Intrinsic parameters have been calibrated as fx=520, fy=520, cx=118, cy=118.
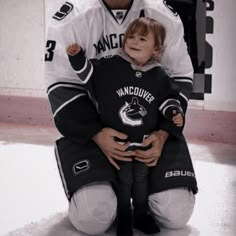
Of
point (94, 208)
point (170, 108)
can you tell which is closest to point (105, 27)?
point (170, 108)

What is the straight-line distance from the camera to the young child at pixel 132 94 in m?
1.13

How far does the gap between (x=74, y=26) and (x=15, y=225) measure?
18.9 inches

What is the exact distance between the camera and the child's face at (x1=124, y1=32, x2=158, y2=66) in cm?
113

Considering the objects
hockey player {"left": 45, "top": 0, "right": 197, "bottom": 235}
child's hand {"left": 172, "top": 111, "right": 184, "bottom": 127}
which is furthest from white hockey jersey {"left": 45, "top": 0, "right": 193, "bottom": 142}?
child's hand {"left": 172, "top": 111, "right": 184, "bottom": 127}

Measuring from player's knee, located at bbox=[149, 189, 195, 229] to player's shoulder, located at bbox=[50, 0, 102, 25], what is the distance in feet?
1.45

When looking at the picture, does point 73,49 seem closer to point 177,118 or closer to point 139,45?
point 139,45

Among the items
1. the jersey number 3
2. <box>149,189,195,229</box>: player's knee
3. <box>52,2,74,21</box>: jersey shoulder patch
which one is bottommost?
<box>149,189,195,229</box>: player's knee

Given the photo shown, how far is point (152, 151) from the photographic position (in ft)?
3.74

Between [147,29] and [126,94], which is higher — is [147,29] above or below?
A: above

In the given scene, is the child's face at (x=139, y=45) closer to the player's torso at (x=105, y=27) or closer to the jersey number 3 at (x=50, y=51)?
the player's torso at (x=105, y=27)

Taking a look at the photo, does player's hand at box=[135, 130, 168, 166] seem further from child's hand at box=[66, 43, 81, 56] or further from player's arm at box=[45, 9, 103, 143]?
child's hand at box=[66, 43, 81, 56]

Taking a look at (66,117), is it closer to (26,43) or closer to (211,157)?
(211,157)

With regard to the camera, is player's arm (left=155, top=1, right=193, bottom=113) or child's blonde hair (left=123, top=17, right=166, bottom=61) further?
player's arm (left=155, top=1, right=193, bottom=113)

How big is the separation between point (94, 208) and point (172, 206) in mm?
176
